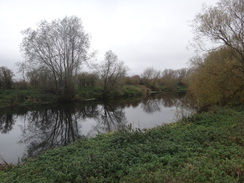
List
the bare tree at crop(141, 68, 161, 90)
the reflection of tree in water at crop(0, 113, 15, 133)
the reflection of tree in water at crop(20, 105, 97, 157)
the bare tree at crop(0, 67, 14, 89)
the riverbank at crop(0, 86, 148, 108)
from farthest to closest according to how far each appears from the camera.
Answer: the bare tree at crop(141, 68, 161, 90)
the bare tree at crop(0, 67, 14, 89)
the riverbank at crop(0, 86, 148, 108)
the reflection of tree in water at crop(0, 113, 15, 133)
the reflection of tree in water at crop(20, 105, 97, 157)

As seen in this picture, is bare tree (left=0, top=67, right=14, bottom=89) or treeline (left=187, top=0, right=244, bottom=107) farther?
bare tree (left=0, top=67, right=14, bottom=89)

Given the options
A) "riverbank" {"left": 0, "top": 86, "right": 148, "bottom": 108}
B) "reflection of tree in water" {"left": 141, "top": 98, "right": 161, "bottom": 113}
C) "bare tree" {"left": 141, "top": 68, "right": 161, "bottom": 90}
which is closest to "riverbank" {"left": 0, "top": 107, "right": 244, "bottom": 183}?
"reflection of tree in water" {"left": 141, "top": 98, "right": 161, "bottom": 113}

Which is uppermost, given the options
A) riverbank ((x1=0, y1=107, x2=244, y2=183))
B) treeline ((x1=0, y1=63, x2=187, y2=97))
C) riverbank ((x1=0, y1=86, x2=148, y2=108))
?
treeline ((x1=0, y1=63, x2=187, y2=97))

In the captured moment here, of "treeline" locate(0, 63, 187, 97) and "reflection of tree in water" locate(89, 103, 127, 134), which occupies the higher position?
"treeline" locate(0, 63, 187, 97)

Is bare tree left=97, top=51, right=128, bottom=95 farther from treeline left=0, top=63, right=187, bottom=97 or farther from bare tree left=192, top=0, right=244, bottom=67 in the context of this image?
bare tree left=192, top=0, right=244, bottom=67

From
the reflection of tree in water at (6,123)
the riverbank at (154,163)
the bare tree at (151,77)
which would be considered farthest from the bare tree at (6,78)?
the bare tree at (151,77)

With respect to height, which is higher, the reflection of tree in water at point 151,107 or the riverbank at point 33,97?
the riverbank at point 33,97

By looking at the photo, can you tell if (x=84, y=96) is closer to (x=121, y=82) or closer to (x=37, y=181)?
(x=121, y=82)

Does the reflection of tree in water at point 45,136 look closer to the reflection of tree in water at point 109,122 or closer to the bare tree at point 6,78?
the reflection of tree in water at point 109,122

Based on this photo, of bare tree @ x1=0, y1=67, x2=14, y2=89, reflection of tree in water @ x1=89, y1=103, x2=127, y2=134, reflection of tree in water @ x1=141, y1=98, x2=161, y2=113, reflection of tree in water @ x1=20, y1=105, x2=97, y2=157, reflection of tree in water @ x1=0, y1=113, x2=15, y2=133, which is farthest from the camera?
bare tree @ x1=0, y1=67, x2=14, y2=89

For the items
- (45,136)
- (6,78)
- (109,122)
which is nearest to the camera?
(45,136)

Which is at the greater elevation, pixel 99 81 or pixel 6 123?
pixel 99 81

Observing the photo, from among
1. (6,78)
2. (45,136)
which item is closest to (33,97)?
(6,78)

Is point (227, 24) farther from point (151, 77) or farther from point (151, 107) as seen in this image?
point (151, 77)
